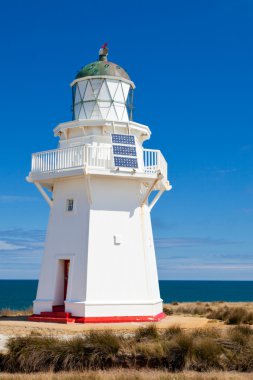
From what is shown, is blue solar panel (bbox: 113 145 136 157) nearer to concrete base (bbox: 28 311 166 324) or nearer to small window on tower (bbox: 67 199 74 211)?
small window on tower (bbox: 67 199 74 211)

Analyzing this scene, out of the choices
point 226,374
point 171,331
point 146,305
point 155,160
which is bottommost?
point 226,374

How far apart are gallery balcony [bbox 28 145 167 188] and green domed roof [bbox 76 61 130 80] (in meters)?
2.87

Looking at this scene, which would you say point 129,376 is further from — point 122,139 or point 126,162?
point 122,139

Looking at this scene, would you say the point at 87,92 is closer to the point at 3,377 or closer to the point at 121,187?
the point at 121,187

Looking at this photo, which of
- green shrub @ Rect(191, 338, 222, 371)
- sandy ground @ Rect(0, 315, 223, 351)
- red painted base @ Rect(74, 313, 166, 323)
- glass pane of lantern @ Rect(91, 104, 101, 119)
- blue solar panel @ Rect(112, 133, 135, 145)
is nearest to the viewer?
green shrub @ Rect(191, 338, 222, 371)

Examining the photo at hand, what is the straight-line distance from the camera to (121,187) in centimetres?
1936

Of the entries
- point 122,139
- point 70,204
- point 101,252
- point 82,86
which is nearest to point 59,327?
point 101,252

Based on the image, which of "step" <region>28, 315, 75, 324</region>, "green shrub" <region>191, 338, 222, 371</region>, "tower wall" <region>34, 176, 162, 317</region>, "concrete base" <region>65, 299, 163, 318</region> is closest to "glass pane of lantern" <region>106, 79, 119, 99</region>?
"tower wall" <region>34, 176, 162, 317</region>

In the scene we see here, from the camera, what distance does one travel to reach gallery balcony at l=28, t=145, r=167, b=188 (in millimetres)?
18750

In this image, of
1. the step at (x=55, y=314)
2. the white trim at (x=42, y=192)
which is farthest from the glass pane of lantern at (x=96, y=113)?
the step at (x=55, y=314)

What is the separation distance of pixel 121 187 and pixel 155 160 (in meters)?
1.57

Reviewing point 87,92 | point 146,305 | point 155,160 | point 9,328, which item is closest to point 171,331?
point 146,305

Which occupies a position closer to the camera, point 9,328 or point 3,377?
point 3,377

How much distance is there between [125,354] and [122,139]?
8.05 metres
